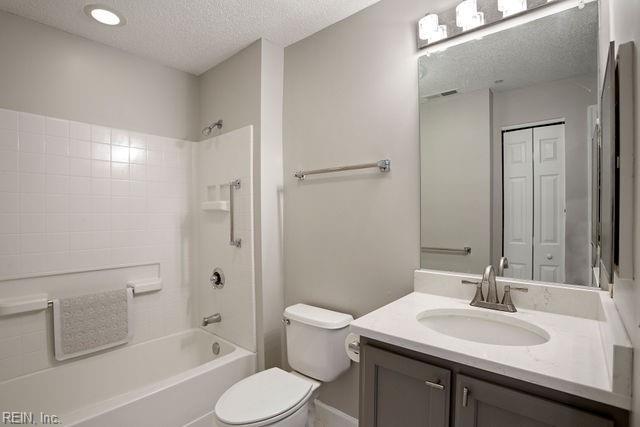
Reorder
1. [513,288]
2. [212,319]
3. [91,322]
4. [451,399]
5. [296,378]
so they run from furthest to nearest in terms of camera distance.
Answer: [212,319] < [91,322] < [296,378] < [513,288] < [451,399]

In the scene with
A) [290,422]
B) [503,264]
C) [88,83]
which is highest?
[88,83]

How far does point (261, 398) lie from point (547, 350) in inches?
47.4

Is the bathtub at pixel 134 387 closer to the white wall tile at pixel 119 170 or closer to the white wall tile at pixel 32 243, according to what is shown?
the white wall tile at pixel 32 243

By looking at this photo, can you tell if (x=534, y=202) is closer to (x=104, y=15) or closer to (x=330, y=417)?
(x=330, y=417)

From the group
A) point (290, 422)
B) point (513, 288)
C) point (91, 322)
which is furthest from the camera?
point (91, 322)

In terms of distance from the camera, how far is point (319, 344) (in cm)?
174

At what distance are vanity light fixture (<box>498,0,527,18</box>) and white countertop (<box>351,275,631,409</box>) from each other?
118 cm

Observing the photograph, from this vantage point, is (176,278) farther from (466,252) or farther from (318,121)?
(466,252)

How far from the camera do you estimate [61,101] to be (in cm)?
201

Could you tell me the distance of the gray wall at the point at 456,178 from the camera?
1.47m

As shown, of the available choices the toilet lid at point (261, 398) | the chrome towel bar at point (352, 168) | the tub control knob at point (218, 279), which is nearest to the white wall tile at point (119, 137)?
the tub control knob at point (218, 279)

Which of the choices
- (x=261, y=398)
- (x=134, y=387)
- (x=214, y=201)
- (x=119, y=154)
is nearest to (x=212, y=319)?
(x=134, y=387)

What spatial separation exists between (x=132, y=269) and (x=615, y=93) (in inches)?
106

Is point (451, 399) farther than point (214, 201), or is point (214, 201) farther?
point (214, 201)
